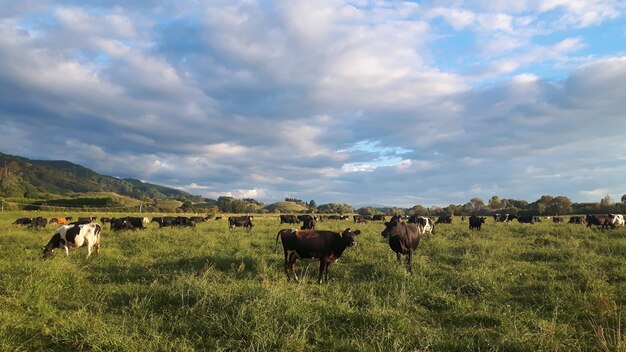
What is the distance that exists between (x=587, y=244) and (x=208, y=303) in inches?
778

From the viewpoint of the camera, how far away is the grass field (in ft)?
21.3

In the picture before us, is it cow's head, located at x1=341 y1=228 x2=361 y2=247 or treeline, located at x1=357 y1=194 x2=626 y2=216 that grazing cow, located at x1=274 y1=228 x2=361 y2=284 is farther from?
treeline, located at x1=357 y1=194 x2=626 y2=216

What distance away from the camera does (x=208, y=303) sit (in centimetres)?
814

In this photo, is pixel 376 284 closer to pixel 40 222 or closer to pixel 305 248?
pixel 305 248

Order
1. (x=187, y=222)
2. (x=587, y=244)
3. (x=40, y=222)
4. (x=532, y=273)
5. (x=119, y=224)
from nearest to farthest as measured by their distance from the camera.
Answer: (x=532, y=273) < (x=587, y=244) < (x=119, y=224) < (x=40, y=222) < (x=187, y=222)

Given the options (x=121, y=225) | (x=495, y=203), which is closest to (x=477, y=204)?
(x=495, y=203)

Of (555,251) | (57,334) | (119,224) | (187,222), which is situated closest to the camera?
(57,334)

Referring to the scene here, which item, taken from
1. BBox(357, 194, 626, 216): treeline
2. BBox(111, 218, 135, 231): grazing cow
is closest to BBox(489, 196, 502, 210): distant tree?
BBox(357, 194, 626, 216): treeline

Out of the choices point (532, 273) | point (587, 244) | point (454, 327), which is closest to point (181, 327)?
point (454, 327)

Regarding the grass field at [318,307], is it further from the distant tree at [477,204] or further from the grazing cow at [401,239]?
the distant tree at [477,204]

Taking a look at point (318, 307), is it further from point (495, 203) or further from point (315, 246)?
point (495, 203)

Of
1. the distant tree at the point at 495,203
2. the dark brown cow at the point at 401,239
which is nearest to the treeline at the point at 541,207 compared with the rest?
the distant tree at the point at 495,203

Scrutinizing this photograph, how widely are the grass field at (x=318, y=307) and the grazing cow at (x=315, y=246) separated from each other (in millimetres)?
584

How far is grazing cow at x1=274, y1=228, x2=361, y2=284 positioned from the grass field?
0.58 meters
